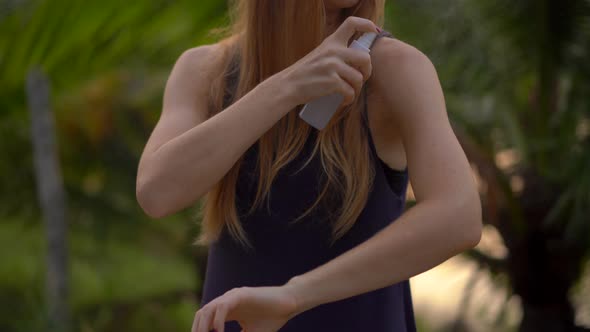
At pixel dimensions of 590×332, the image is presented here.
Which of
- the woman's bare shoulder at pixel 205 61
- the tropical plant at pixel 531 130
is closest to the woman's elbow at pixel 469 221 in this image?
the woman's bare shoulder at pixel 205 61

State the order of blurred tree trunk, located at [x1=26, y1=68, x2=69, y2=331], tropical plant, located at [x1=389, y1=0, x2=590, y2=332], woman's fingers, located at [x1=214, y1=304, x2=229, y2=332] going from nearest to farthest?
woman's fingers, located at [x1=214, y1=304, x2=229, y2=332]
tropical plant, located at [x1=389, y1=0, x2=590, y2=332]
blurred tree trunk, located at [x1=26, y1=68, x2=69, y2=331]

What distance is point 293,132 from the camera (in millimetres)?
1240

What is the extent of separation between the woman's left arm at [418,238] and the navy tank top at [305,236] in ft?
0.39

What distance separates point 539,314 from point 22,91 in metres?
3.21

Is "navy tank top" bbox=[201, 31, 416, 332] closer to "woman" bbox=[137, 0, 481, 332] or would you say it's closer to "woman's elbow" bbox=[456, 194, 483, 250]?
"woman" bbox=[137, 0, 481, 332]

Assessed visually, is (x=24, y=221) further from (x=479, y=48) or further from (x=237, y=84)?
(x=237, y=84)

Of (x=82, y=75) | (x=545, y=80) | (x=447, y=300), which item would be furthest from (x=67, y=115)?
(x=545, y=80)

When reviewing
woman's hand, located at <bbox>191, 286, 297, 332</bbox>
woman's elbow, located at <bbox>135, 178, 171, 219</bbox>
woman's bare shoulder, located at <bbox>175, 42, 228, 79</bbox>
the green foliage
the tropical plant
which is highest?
woman's bare shoulder, located at <bbox>175, 42, 228, 79</bbox>

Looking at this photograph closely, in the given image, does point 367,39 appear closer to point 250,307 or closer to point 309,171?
point 309,171

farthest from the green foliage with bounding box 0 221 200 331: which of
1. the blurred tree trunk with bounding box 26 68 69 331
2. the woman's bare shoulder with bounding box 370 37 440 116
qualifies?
the woman's bare shoulder with bounding box 370 37 440 116

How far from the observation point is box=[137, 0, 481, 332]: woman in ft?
3.54

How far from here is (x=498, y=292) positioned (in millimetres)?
4906

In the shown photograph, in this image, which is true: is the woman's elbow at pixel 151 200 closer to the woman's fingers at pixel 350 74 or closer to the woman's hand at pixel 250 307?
the woman's hand at pixel 250 307

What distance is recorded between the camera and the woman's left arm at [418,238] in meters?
1.07
